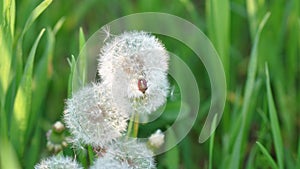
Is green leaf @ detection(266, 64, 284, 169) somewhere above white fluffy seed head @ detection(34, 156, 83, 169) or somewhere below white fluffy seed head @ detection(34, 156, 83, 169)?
above

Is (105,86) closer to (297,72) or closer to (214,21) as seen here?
(214,21)

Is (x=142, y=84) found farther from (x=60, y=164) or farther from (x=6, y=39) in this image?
(x=6, y=39)

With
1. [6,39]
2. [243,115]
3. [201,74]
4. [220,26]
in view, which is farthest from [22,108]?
[201,74]

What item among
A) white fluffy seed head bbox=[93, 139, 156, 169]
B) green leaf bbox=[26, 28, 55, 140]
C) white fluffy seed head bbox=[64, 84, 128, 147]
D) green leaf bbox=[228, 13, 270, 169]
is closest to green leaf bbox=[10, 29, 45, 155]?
green leaf bbox=[26, 28, 55, 140]

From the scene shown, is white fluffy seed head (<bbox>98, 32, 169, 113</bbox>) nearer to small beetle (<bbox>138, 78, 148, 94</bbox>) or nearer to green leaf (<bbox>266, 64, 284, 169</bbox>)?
small beetle (<bbox>138, 78, 148, 94</bbox>)

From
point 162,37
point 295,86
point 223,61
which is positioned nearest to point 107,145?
point 223,61

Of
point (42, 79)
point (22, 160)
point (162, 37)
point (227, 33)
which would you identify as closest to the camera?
point (22, 160)
